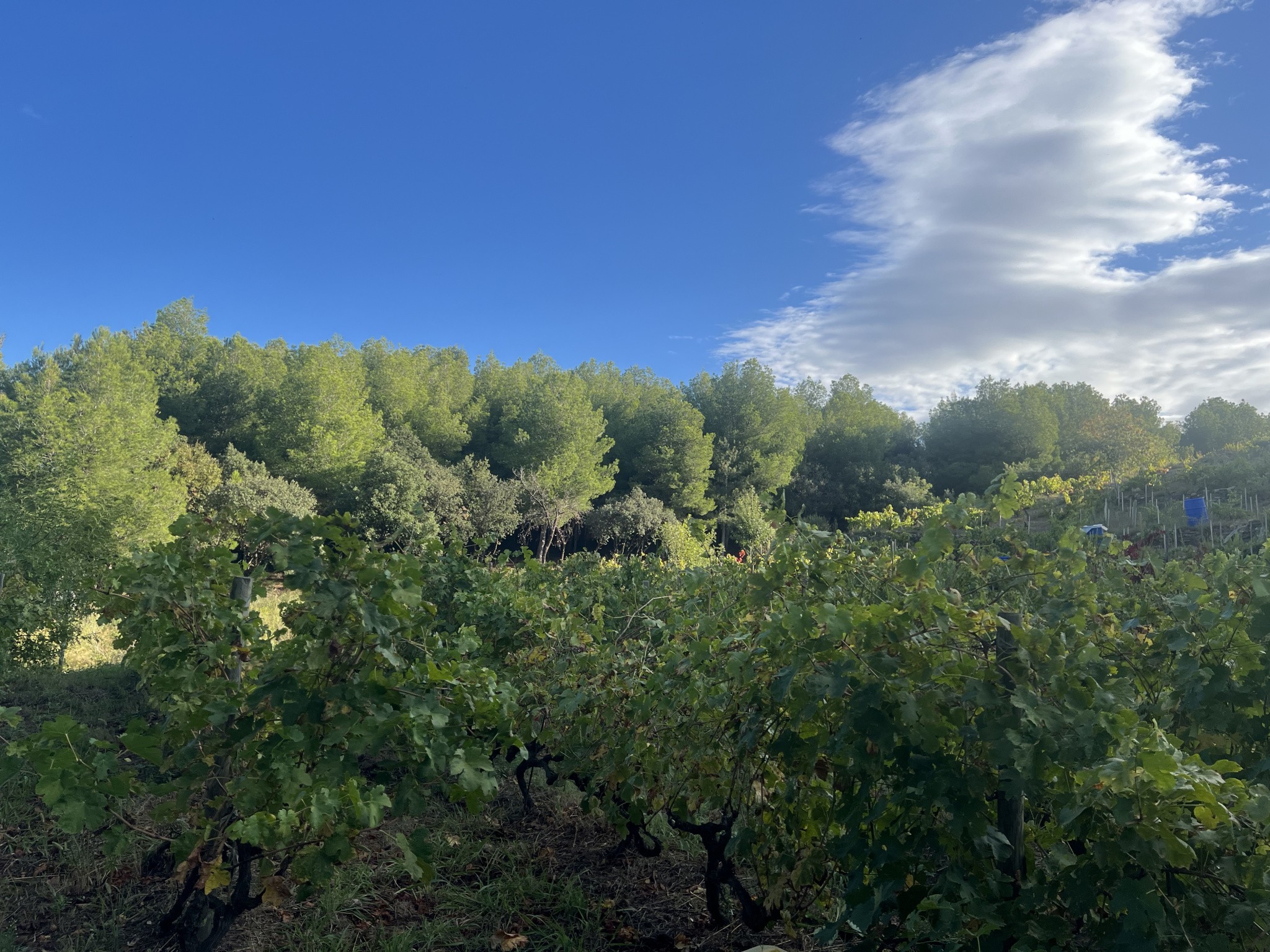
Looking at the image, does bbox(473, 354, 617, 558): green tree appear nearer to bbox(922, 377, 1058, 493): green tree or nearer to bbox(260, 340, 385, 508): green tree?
bbox(260, 340, 385, 508): green tree

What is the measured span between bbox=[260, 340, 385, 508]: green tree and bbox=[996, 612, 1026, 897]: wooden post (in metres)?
26.2

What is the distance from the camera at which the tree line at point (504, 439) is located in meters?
21.9

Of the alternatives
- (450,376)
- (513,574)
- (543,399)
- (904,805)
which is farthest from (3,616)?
(450,376)

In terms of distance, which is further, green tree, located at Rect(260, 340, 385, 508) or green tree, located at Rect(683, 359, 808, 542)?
green tree, located at Rect(683, 359, 808, 542)

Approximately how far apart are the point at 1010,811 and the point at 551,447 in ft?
101

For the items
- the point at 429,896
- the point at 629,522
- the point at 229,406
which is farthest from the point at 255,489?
the point at 429,896

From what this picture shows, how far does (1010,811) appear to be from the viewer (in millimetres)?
1825

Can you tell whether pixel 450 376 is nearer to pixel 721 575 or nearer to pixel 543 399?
pixel 543 399

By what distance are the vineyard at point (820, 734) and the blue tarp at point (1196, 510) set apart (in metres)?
17.9

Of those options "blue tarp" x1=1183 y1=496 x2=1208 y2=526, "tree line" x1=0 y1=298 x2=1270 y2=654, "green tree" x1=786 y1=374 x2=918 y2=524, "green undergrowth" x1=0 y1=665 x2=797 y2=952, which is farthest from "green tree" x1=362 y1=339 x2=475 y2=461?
"green undergrowth" x1=0 y1=665 x2=797 y2=952

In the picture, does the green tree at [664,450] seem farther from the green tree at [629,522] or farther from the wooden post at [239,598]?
the wooden post at [239,598]

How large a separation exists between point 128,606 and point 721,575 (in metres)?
3.36

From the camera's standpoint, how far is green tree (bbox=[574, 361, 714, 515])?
3228 centimetres

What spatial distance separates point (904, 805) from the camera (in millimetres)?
1757
